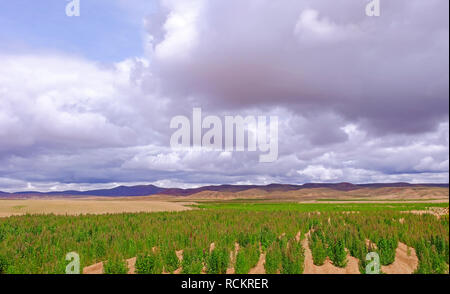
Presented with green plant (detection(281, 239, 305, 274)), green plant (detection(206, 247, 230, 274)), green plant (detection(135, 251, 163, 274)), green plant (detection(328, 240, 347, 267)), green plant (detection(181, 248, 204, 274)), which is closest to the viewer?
green plant (detection(281, 239, 305, 274))

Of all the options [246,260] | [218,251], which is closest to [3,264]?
[218,251]

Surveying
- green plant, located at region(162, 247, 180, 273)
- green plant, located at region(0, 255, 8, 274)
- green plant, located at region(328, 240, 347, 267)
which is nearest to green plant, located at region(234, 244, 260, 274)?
green plant, located at region(162, 247, 180, 273)

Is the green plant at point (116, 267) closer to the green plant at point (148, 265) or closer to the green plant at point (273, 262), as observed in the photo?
the green plant at point (148, 265)

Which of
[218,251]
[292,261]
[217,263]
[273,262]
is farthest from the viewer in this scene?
[218,251]

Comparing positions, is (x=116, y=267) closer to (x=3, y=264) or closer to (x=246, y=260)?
(x=246, y=260)

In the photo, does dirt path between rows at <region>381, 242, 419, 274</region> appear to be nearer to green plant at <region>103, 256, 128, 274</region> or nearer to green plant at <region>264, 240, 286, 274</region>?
green plant at <region>264, 240, 286, 274</region>

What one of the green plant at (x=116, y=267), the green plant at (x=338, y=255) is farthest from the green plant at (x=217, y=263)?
the green plant at (x=338, y=255)

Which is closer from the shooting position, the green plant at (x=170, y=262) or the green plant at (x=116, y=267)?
the green plant at (x=116, y=267)

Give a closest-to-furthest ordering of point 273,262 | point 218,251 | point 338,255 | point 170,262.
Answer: point 273,262 < point 170,262 < point 218,251 < point 338,255
